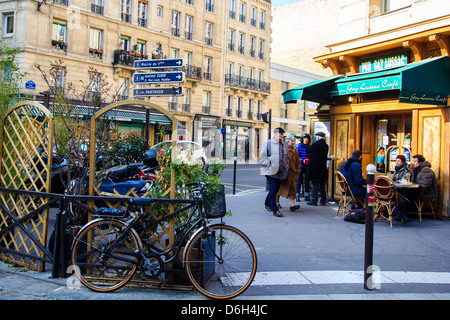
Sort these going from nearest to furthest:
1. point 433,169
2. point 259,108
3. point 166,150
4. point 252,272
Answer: point 252,272 < point 166,150 < point 433,169 < point 259,108

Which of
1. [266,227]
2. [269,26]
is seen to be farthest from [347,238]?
[269,26]

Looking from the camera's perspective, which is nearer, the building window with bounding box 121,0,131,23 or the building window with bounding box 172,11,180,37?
the building window with bounding box 121,0,131,23

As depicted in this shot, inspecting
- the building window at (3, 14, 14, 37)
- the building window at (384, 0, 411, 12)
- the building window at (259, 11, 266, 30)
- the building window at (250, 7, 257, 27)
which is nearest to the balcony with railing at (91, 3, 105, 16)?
the building window at (3, 14, 14, 37)

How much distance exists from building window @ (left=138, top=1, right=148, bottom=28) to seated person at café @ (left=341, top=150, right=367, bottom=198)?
27022mm

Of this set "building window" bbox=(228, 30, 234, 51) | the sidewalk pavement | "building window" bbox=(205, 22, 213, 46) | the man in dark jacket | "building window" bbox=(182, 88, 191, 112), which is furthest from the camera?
"building window" bbox=(228, 30, 234, 51)

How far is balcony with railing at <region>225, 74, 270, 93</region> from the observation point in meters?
39.7

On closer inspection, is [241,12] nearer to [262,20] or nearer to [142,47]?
[262,20]

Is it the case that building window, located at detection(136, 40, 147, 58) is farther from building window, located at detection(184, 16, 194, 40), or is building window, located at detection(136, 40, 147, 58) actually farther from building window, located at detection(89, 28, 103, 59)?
building window, located at detection(184, 16, 194, 40)

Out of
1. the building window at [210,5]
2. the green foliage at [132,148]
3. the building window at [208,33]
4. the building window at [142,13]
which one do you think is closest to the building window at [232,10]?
the building window at [210,5]

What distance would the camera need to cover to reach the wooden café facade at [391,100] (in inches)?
320

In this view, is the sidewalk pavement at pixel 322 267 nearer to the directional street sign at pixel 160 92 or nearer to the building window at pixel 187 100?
the directional street sign at pixel 160 92
